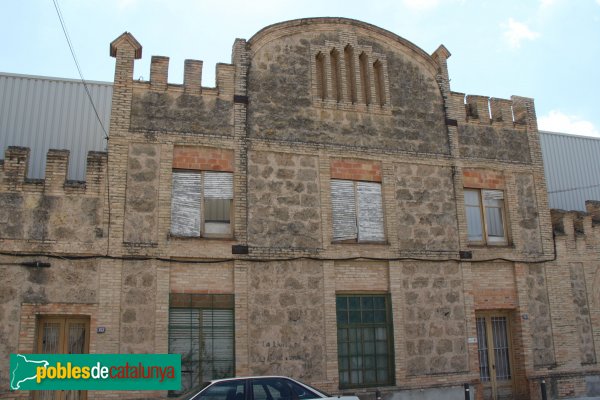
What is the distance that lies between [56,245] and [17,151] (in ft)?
7.86

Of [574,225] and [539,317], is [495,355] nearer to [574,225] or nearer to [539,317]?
[539,317]

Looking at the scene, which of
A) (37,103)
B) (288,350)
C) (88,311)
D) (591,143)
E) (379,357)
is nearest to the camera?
(88,311)

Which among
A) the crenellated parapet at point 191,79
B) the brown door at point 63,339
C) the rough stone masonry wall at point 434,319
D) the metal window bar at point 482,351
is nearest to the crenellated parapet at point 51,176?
the crenellated parapet at point 191,79

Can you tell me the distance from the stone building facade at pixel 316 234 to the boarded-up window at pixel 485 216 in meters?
0.05

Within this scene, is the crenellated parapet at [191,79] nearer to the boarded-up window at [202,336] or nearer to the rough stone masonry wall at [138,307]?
the rough stone masonry wall at [138,307]

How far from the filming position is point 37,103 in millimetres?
18578

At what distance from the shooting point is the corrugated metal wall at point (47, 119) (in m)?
18.0

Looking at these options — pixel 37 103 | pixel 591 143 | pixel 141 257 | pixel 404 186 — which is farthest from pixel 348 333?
pixel 591 143

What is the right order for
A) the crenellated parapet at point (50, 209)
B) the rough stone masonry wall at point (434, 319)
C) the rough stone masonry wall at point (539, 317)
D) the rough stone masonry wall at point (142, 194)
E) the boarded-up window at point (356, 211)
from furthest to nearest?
1. the rough stone masonry wall at point (539, 317)
2. the boarded-up window at point (356, 211)
3. the rough stone masonry wall at point (434, 319)
4. the rough stone masonry wall at point (142, 194)
5. the crenellated parapet at point (50, 209)

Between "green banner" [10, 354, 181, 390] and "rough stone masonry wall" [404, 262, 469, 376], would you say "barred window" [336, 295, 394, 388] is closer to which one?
"rough stone masonry wall" [404, 262, 469, 376]

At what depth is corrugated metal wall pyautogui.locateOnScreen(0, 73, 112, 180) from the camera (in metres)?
18.0

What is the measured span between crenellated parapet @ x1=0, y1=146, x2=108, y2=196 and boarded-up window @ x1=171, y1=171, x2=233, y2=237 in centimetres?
187

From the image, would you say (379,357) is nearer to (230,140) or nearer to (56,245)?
(230,140)

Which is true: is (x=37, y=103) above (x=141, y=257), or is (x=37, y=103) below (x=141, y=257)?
above
